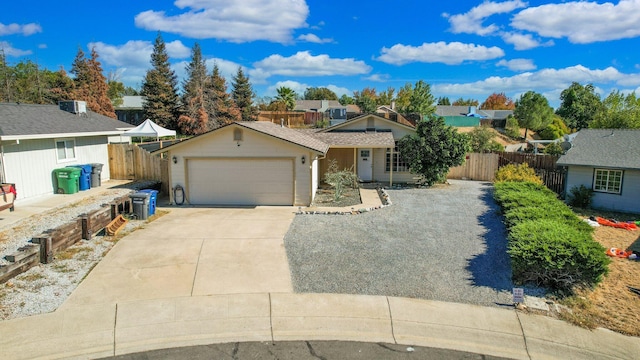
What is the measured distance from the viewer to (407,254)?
10.6 meters

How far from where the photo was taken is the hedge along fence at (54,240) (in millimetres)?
8859

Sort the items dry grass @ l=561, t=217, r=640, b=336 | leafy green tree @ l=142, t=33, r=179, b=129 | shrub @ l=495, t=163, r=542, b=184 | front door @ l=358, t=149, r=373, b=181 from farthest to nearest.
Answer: leafy green tree @ l=142, t=33, r=179, b=129 → front door @ l=358, t=149, r=373, b=181 → shrub @ l=495, t=163, r=542, b=184 → dry grass @ l=561, t=217, r=640, b=336

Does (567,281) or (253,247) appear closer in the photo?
(567,281)

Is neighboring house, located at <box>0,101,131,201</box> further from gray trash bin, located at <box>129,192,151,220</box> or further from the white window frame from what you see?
gray trash bin, located at <box>129,192,151,220</box>

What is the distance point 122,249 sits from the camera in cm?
1070

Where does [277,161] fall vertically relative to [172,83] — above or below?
below

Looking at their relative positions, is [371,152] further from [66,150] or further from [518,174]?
[66,150]

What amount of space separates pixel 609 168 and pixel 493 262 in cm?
1018

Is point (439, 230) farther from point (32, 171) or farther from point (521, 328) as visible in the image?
point (32, 171)

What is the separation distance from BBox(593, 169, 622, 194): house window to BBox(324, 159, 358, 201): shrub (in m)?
10.3

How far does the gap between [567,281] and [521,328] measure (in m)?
1.99

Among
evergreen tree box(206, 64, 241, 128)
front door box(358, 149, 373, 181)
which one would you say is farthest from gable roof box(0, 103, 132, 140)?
evergreen tree box(206, 64, 241, 128)

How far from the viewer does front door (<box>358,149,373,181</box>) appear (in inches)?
860

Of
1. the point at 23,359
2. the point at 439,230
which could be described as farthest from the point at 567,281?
the point at 23,359
